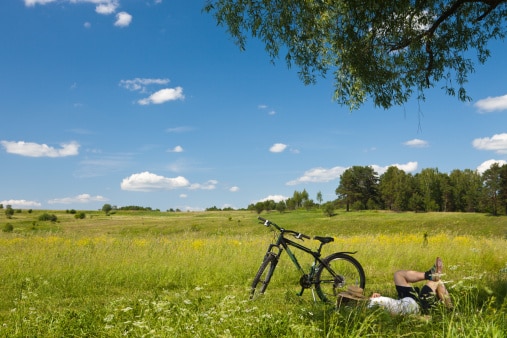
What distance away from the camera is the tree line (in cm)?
7456

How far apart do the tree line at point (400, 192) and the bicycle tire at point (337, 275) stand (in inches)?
2436

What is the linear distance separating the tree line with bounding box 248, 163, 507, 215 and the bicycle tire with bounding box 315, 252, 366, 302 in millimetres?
61865

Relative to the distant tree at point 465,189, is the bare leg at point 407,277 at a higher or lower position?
lower

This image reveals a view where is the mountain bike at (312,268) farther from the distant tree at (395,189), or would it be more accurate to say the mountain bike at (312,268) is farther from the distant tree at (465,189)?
the distant tree at (465,189)

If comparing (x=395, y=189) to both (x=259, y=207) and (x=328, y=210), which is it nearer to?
(x=328, y=210)

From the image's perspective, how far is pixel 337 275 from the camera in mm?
8773

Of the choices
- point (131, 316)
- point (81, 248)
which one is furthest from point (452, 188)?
point (131, 316)

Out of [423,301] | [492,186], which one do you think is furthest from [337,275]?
[492,186]

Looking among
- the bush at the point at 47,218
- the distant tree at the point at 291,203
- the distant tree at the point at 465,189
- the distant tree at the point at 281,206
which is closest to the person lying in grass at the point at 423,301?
Answer: the bush at the point at 47,218

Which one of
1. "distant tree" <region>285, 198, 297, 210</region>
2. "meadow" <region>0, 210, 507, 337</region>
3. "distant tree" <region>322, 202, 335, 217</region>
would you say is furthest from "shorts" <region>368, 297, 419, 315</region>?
"distant tree" <region>285, 198, 297, 210</region>

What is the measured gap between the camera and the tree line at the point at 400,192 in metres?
74.6

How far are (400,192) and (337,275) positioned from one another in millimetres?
71852

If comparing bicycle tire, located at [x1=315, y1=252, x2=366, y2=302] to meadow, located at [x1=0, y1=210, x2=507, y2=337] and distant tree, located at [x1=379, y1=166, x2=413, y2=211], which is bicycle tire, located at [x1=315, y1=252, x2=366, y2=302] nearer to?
meadow, located at [x1=0, y1=210, x2=507, y2=337]

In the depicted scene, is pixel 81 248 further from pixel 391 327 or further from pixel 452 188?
pixel 452 188
